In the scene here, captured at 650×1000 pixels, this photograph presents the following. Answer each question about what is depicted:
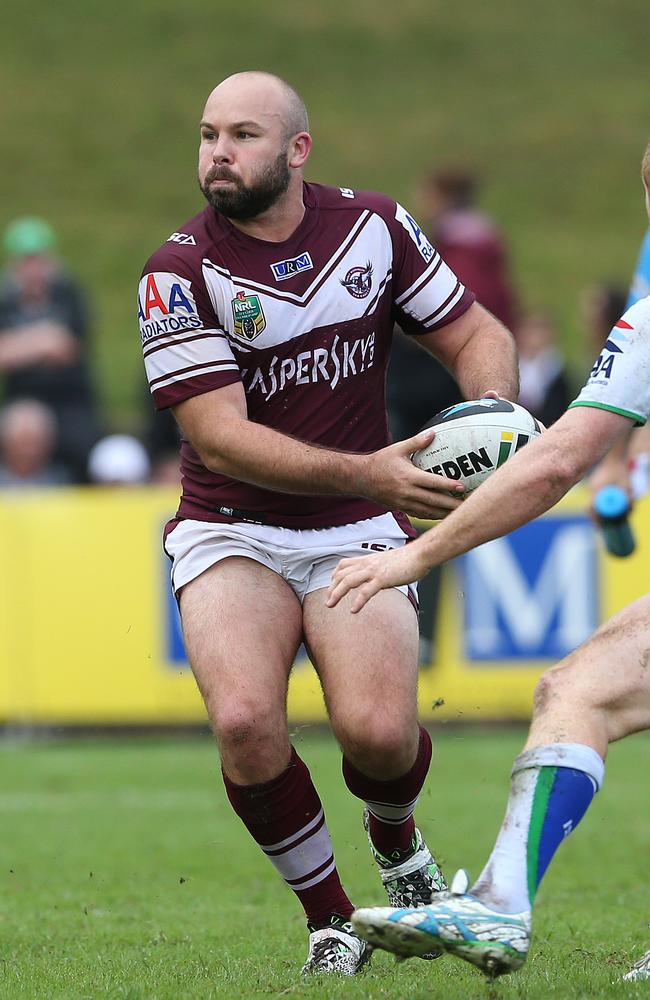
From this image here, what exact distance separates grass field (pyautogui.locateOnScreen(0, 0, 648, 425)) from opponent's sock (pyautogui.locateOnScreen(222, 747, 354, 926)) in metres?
26.3

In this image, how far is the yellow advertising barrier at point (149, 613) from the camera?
12.2 meters

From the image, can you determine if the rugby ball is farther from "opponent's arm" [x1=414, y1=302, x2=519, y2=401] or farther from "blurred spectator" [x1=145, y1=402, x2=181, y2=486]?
"blurred spectator" [x1=145, y1=402, x2=181, y2=486]

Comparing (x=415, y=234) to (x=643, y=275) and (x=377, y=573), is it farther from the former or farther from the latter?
(x=377, y=573)

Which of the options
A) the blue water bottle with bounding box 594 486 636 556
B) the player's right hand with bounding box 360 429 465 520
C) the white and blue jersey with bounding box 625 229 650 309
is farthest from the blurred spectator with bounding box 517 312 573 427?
the player's right hand with bounding box 360 429 465 520

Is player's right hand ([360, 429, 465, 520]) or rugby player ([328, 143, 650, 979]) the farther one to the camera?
player's right hand ([360, 429, 465, 520])

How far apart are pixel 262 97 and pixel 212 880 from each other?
140 inches

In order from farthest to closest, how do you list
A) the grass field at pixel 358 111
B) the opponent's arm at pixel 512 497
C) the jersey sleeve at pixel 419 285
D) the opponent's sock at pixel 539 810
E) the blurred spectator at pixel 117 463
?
the grass field at pixel 358 111
the blurred spectator at pixel 117 463
the jersey sleeve at pixel 419 285
the opponent's arm at pixel 512 497
the opponent's sock at pixel 539 810

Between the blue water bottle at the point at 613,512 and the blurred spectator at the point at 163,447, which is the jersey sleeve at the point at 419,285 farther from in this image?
the blurred spectator at the point at 163,447

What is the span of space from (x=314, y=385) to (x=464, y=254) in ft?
23.7

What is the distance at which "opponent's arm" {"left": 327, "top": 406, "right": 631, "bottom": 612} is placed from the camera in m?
4.55

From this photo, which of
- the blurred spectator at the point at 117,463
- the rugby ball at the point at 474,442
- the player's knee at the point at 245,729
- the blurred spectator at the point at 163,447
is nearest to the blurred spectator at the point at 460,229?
the blurred spectator at the point at 163,447

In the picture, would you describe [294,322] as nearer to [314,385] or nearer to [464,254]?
[314,385]

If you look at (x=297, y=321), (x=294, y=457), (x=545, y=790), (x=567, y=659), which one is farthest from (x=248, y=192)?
(x=545, y=790)

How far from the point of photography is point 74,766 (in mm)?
11414
